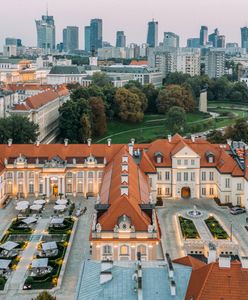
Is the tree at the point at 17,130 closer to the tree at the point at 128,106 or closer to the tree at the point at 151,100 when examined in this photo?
the tree at the point at 128,106

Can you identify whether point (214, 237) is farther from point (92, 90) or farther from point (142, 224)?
point (92, 90)

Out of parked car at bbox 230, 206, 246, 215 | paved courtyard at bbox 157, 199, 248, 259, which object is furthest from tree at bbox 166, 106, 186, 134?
parked car at bbox 230, 206, 246, 215

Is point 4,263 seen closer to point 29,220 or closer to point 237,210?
point 29,220

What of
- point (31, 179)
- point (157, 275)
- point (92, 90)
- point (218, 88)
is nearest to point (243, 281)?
point (157, 275)

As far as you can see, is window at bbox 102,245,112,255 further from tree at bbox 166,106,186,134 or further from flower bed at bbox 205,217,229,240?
tree at bbox 166,106,186,134

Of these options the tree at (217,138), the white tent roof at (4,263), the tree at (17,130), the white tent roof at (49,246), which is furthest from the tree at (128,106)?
the white tent roof at (4,263)

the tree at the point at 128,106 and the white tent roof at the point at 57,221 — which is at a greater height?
the tree at the point at 128,106
